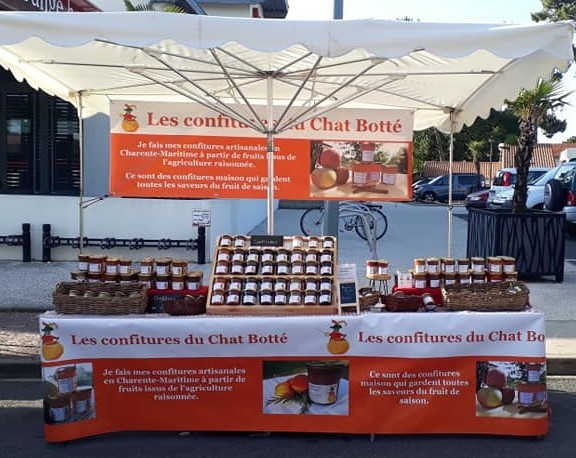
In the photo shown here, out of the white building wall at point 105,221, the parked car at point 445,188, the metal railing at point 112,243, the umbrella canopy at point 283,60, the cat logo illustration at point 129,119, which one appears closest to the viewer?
the umbrella canopy at point 283,60

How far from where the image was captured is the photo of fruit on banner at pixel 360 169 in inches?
281

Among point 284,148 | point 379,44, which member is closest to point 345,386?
point 379,44

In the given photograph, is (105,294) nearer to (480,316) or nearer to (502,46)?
(480,316)

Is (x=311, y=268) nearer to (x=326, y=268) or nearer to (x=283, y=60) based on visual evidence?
(x=326, y=268)

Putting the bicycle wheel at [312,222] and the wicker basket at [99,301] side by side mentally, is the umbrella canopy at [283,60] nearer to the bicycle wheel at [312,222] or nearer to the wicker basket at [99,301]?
the wicker basket at [99,301]

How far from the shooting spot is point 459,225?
19.6 metres

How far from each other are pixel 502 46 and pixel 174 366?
9.38 ft

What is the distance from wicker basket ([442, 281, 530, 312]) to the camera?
15.5ft

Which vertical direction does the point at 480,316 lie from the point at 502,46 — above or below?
below

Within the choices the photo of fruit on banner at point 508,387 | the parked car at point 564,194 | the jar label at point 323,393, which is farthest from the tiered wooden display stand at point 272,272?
the parked car at point 564,194

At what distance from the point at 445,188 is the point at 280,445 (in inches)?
1303

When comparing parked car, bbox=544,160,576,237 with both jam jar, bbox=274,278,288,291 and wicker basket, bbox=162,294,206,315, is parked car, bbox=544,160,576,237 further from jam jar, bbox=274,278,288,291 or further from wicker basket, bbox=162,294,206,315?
wicker basket, bbox=162,294,206,315

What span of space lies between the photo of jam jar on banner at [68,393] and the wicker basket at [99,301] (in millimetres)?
428

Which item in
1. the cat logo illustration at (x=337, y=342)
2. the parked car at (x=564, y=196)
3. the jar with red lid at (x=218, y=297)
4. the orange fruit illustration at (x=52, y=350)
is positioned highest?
the parked car at (x=564, y=196)
